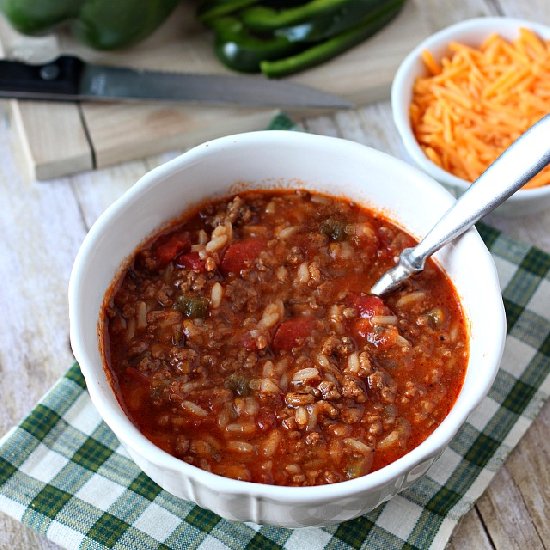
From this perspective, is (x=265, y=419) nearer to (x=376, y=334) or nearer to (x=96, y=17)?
(x=376, y=334)

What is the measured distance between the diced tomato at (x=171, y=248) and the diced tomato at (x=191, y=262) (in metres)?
0.03

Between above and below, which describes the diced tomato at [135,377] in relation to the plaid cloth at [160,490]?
above

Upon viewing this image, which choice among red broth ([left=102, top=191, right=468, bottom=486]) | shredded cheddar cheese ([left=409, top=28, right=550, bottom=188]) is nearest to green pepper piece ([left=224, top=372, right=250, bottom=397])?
red broth ([left=102, top=191, right=468, bottom=486])

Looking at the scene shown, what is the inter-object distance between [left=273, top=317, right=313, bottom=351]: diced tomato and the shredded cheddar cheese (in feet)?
4.49

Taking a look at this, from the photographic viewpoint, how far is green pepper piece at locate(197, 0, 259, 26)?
4.72m

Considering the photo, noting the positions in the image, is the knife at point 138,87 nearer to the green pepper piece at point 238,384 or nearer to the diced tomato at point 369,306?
the diced tomato at point 369,306

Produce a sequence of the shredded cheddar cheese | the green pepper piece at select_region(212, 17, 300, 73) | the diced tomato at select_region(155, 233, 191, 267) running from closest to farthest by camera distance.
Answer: the diced tomato at select_region(155, 233, 191, 267) < the shredded cheddar cheese < the green pepper piece at select_region(212, 17, 300, 73)

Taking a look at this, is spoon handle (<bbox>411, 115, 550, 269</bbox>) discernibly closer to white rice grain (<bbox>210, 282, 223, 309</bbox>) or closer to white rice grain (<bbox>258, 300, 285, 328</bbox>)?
white rice grain (<bbox>258, 300, 285, 328</bbox>)

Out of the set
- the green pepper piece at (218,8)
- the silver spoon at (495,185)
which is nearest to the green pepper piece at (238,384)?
the silver spoon at (495,185)

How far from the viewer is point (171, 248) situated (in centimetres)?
336

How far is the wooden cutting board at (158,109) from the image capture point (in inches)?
174

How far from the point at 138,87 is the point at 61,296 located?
1.15 meters

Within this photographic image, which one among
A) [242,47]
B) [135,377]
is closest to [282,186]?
[135,377]

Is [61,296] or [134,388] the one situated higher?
[134,388]
